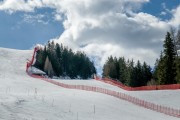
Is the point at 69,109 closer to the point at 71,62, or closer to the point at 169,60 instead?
the point at 169,60

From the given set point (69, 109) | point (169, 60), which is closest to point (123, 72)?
point (169, 60)

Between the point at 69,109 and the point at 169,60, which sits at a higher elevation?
the point at 169,60

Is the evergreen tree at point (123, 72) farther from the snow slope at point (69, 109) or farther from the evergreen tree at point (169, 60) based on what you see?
the snow slope at point (69, 109)

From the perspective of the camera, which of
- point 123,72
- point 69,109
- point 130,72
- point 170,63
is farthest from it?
point 123,72

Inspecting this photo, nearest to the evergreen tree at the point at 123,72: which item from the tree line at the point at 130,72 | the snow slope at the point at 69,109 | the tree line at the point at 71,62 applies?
the tree line at the point at 130,72

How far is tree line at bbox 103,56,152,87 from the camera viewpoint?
132 meters

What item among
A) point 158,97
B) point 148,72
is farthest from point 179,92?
point 148,72

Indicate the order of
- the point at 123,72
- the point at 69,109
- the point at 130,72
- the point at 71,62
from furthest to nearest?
the point at 71,62 → the point at 123,72 → the point at 130,72 → the point at 69,109

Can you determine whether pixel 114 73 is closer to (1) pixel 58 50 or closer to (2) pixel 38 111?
(1) pixel 58 50

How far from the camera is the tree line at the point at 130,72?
132 meters

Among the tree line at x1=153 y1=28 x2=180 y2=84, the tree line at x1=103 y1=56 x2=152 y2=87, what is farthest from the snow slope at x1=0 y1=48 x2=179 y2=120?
the tree line at x1=103 y1=56 x2=152 y2=87

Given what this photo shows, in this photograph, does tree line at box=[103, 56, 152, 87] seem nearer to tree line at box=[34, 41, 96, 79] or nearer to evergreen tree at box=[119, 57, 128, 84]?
evergreen tree at box=[119, 57, 128, 84]

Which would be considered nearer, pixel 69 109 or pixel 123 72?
pixel 69 109

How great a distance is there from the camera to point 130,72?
132 metres
